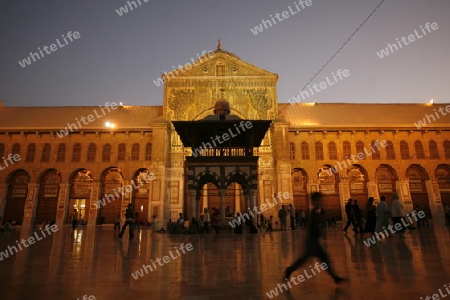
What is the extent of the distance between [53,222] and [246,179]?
2077cm

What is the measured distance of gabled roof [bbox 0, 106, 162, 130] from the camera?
2978 cm

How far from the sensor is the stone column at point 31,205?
27250mm

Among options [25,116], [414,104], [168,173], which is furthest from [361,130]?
[25,116]

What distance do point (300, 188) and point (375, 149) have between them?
26.5 feet

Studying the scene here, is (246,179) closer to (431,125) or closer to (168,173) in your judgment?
(168,173)

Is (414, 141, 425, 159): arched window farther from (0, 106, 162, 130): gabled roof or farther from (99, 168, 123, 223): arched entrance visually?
(99, 168, 123, 223): arched entrance

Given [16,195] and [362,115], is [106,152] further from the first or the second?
[362,115]

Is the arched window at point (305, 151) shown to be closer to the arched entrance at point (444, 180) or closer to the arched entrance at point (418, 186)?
the arched entrance at point (418, 186)

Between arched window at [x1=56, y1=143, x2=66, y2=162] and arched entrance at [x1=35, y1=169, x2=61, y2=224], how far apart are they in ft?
4.08

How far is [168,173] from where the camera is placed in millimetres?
26531

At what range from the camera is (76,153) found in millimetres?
28859

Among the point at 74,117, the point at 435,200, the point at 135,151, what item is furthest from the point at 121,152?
the point at 435,200

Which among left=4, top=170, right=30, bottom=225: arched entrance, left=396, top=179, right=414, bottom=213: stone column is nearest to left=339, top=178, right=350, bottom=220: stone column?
left=396, top=179, right=414, bottom=213: stone column

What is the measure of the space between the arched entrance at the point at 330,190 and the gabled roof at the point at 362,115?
4.44 m
